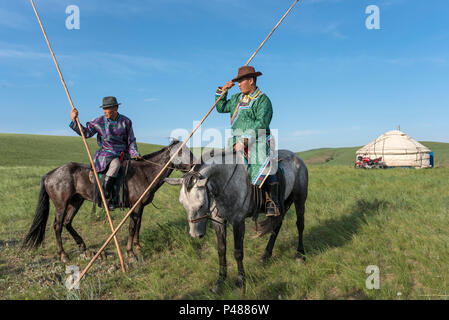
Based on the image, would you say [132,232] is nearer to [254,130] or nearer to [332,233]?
[254,130]

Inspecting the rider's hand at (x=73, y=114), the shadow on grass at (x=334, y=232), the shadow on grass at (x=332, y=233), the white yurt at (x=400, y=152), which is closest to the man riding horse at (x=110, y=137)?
the rider's hand at (x=73, y=114)

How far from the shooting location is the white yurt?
83.4 feet

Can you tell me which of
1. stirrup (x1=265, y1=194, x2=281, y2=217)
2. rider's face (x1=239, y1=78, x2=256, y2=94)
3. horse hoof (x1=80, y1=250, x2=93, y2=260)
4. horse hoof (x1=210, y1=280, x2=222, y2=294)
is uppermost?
rider's face (x1=239, y1=78, x2=256, y2=94)

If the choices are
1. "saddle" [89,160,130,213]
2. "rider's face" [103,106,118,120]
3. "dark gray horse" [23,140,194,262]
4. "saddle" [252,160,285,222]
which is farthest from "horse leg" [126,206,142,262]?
"saddle" [252,160,285,222]

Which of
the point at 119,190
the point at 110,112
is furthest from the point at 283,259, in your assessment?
the point at 110,112

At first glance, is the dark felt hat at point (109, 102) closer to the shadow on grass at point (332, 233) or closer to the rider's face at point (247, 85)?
the rider's face at point (247, 85)

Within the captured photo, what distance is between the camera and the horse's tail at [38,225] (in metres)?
5.95

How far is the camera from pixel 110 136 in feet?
18.6

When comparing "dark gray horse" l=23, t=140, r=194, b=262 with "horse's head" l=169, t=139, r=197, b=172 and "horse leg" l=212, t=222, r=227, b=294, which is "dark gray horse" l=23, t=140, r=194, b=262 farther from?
"horse leg" l=212, t=222, r=227, b=294

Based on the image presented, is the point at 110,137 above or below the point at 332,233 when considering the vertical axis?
above

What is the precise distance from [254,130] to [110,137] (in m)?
3.19

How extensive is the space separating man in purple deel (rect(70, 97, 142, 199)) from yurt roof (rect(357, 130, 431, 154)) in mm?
26713
